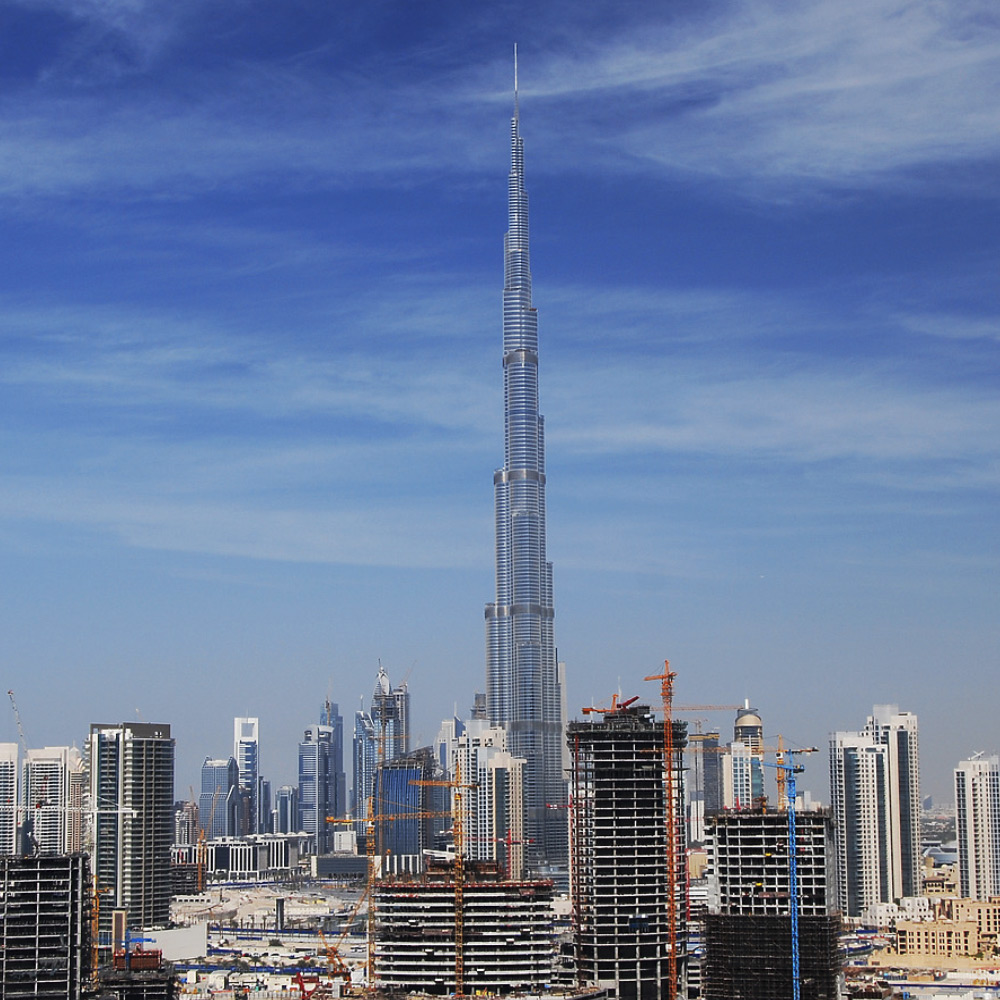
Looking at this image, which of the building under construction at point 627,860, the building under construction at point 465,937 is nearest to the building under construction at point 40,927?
the building under construction at point 465,937

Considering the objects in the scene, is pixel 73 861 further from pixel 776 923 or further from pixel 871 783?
pixel 871 783

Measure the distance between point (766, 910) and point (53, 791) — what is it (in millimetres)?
110555

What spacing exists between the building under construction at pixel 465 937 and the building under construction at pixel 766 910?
29.6ft

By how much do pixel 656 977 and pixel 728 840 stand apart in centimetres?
961

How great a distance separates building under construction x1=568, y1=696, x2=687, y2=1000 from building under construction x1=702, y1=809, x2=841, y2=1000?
5.25m

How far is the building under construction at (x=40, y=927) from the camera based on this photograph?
7181cm

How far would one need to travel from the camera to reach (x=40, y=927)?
238 feet

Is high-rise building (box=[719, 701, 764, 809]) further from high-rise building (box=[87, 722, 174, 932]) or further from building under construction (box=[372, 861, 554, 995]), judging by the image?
building under construction (box=[372, 861, 554, 995])

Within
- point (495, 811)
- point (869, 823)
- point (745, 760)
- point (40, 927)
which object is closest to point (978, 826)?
point (869, 823)

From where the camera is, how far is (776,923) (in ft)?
260

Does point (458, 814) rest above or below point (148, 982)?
above

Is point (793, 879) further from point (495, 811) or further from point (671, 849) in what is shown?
point (495, 811)

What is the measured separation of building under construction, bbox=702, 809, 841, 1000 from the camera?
255 feet

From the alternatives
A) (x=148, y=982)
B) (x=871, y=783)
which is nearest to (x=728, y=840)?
(x=148, y=982)
